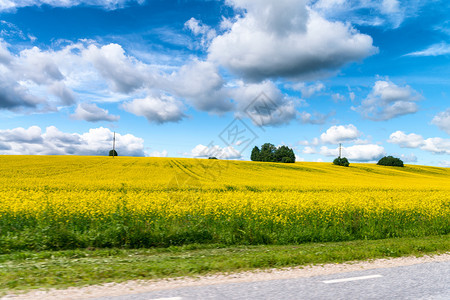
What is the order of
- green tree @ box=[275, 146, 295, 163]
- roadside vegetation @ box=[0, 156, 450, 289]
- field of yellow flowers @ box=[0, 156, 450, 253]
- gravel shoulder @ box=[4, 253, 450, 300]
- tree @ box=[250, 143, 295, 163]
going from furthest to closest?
green tree @ box=[275, 146, 295, 163] < tree @ box=[250, 143, 295, 163] < field of yellow flowers @ box=[0, 156, 450, 253] < roadside vegetation @ box=[0, 156, 450, 289] < gravel shoulder @ box=[4, 253, 450, 300]

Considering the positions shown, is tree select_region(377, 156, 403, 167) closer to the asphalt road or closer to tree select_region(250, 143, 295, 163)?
tree select_region(250, 143, 295, 163)

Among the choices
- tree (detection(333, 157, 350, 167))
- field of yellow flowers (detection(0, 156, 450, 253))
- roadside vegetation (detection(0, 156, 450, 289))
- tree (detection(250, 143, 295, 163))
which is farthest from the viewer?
tree (detection(250, 143, 295, 163))

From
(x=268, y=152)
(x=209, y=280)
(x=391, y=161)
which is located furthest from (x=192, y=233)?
(x=391, y=161)

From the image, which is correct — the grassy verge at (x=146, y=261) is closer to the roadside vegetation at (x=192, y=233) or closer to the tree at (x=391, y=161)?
the roadside vegetation at (x=192, y=233)

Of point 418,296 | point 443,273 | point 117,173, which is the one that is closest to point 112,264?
point 418,296

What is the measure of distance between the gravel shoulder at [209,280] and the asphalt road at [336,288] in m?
0.24

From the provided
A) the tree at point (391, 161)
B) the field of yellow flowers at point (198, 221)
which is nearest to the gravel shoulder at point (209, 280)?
the field of yellow flowers at point (198, 221)

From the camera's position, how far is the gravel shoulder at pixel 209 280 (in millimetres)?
4965

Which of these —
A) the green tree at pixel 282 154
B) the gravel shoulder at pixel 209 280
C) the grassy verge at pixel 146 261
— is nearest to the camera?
the gravel shoulder at pixel 209 280

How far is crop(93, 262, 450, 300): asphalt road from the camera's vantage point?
4979mm

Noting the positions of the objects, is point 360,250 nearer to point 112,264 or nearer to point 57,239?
point 112,264

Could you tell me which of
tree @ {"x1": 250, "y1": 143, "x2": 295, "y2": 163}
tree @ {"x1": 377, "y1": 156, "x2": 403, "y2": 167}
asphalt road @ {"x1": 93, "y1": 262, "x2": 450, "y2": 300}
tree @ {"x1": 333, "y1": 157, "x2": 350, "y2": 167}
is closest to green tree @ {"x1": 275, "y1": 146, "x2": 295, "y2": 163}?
tree @ {"x1": 250, "y1": 143, "x2": 295, "y2": 163}

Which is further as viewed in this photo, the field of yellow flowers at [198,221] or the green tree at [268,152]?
the green tree at [268,152]

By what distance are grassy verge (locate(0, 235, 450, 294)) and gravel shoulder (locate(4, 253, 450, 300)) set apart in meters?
0.27
